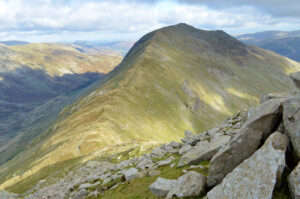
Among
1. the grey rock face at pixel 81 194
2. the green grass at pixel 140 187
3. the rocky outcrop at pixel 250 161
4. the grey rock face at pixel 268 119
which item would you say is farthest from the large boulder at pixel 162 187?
the grey rock face at pixel 81 194

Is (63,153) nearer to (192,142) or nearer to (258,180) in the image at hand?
(192,142)

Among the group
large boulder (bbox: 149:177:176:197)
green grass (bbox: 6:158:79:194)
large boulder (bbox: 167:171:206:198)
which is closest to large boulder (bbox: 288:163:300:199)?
large boulder (bbox: 167:171:206:198)

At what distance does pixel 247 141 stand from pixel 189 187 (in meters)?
4.80

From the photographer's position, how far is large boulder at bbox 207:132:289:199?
9.97 metres

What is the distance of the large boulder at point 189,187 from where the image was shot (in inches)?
527

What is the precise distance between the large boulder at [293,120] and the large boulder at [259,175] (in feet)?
1.31

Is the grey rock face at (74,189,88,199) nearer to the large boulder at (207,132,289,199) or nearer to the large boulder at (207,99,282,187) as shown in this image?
the large boulder at (207,99,282,187)

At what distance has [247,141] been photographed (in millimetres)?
13203

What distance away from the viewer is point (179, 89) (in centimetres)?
19388

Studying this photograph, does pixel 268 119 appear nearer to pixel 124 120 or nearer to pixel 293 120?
pixel 293 120

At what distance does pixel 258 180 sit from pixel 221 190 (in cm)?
191

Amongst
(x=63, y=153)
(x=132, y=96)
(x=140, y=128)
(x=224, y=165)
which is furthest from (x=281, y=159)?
(x=132, y=96)

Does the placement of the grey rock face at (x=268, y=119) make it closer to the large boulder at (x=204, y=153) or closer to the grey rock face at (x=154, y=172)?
the large boulder at (x=204, y=153)

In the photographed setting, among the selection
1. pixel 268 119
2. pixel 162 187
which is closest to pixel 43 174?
pixel 162 187
